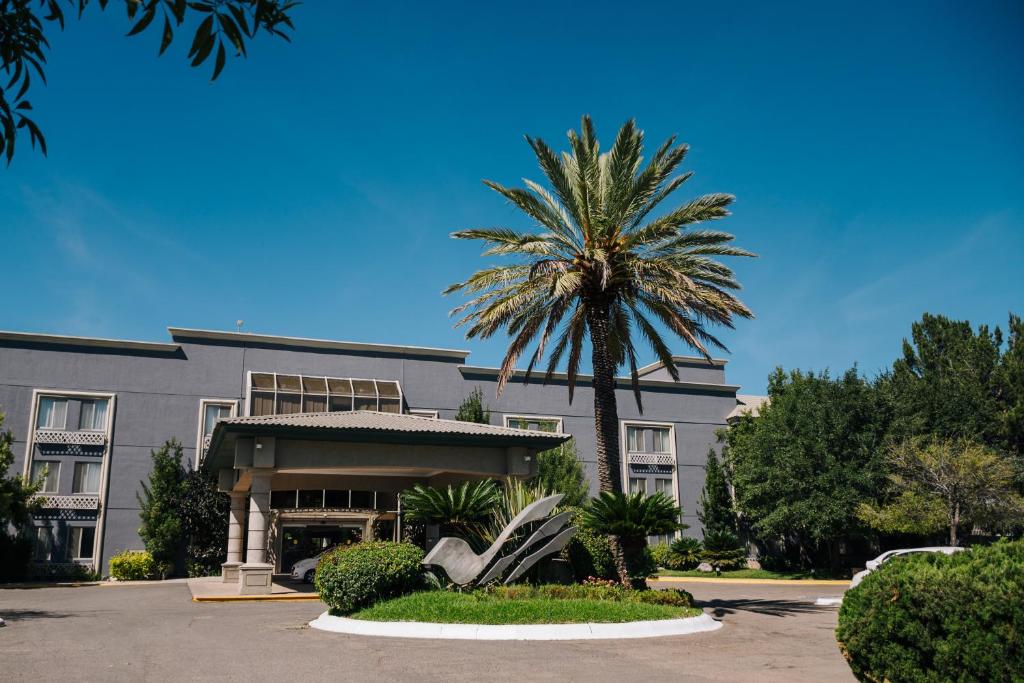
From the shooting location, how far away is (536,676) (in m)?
10.8

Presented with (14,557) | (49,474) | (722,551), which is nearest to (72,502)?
(49,474)

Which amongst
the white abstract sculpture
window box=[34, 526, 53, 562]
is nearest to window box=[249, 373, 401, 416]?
window box=[34, 526, 53, 562]

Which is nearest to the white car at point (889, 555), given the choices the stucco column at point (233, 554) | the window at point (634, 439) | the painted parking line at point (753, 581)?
the painted parking line at point (753, 581)

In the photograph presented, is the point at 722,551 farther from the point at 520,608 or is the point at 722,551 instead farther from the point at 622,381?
the point at 520,608

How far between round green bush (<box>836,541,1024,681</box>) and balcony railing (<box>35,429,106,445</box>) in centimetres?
3795

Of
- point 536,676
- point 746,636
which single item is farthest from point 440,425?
point 536,676

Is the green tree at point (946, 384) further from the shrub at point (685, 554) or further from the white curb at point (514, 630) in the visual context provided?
the white curb at point (514, 630)

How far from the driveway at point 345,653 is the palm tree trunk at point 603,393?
4.80 m

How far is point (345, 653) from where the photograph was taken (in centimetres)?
1266

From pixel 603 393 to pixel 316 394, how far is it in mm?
23062

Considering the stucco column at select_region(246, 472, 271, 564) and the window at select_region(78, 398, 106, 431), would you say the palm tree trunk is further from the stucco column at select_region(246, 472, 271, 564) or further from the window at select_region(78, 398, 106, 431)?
the window at select_region(78, 398, 106, 431)

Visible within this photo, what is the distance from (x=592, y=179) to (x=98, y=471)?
2931cm

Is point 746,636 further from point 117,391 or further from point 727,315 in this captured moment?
point 117,391

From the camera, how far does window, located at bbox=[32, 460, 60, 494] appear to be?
3781 cm
